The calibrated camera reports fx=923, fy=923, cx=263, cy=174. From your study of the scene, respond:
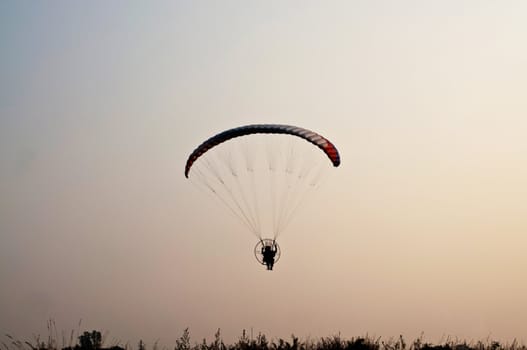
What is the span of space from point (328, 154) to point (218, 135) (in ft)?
16.8

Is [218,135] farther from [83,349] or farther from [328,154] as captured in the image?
[83,349]

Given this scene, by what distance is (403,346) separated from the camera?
23.4 m

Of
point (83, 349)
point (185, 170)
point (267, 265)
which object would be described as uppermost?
point (185, 170)

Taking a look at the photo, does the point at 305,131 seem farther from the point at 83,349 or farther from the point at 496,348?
the point at 83,349

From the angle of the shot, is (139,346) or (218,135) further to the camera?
(218,135)

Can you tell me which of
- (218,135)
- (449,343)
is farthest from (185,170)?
(449,343)

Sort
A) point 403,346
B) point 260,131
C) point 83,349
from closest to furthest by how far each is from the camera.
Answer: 1. point 83,349
2. point 403,346
3. point 260,131

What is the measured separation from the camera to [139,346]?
21078 mm

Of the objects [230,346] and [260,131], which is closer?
[230,346]

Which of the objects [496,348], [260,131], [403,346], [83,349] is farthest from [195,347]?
[260,131]

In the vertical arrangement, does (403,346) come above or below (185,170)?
below

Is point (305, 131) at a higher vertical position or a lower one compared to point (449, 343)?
higher

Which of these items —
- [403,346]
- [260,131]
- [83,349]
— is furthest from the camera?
[260,131]

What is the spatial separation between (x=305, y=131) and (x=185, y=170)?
19.5 ft
